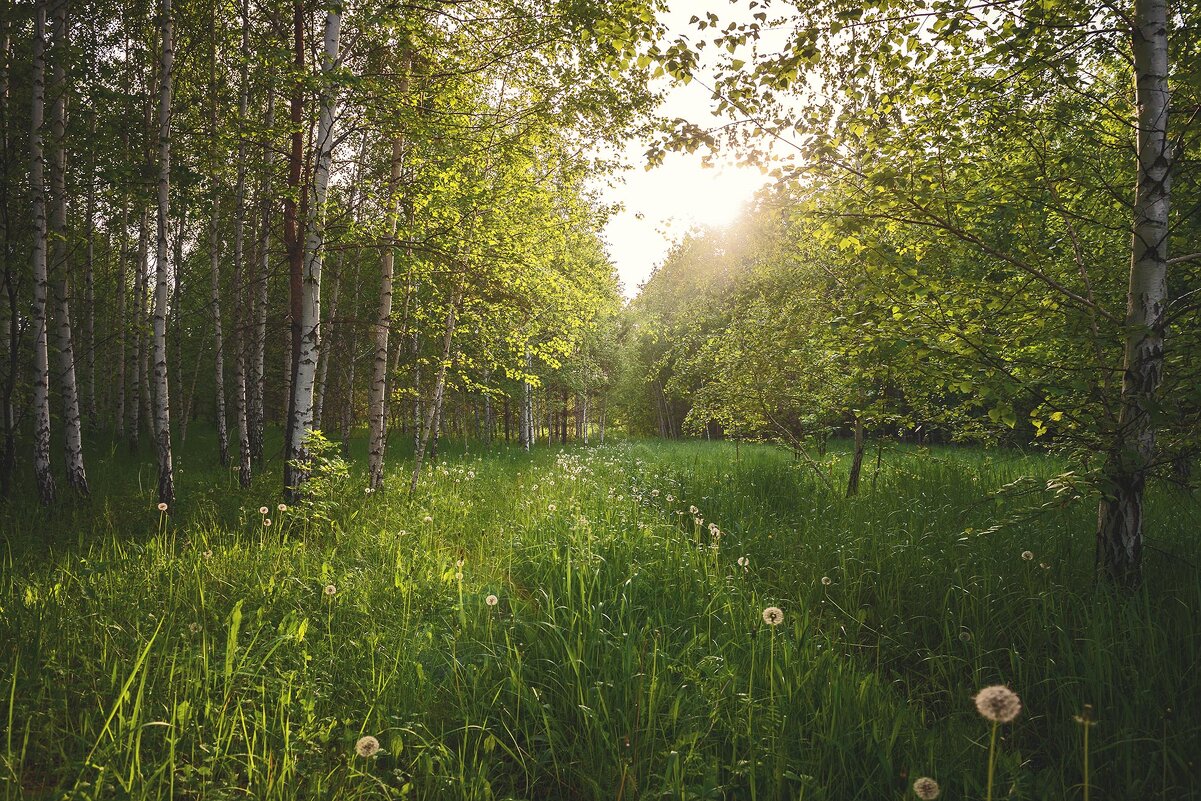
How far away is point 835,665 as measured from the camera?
293cm

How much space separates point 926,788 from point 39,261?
11111 mm

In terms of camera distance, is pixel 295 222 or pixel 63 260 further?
pixel 295 222

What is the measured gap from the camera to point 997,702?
149 centimetres

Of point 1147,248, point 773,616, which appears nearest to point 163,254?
point 773,616

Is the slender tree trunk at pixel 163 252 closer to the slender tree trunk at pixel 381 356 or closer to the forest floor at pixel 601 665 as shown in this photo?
the forest floor at pixel 601 665

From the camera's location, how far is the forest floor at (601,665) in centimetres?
216

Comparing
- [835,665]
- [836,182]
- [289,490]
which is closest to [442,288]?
[289,490]

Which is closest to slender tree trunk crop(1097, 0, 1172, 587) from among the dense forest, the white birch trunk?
the dense forest

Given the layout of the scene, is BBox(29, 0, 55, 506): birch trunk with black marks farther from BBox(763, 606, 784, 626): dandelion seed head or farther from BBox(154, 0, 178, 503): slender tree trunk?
BBox(763, 606, 784, 626): dandelion seed head

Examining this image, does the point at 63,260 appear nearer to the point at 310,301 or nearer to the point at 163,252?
the point at 163,252

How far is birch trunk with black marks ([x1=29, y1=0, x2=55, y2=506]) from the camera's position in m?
6.64

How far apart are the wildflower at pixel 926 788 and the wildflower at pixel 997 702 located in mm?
299

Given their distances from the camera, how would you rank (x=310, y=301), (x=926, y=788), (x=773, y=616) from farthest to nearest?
(x=310, y=301) < (x=773, y=616) < (x=926, y=788)

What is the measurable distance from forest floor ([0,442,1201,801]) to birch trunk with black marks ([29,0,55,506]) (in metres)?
2.51
